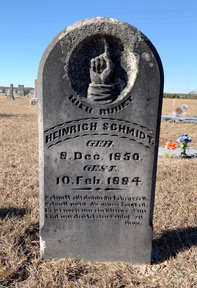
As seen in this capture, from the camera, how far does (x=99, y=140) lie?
88.0 inches

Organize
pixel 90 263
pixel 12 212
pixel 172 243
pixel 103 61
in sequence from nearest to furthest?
pixel 103 61, pixel 90 263, pixel 172 243, pixel 12 212

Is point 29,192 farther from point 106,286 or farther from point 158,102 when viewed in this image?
point 158,102

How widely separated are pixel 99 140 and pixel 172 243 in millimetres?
1449

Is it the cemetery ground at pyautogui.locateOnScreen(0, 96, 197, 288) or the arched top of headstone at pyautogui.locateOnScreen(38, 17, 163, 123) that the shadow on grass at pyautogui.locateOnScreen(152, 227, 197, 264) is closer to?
the cemetery ground at pyautogui.locateOnScreen(0, 96, 197, 288)

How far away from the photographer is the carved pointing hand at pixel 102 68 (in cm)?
210

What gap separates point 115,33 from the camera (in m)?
2.04

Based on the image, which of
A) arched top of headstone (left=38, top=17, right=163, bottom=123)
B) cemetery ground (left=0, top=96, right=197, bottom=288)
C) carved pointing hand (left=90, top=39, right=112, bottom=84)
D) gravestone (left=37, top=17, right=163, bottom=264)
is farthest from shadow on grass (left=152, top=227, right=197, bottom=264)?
carved pointing hand (left=90, top=39, right=112, bottom=84)

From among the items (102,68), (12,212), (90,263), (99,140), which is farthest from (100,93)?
(12,212)

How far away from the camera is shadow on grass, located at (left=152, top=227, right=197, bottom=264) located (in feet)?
8.46

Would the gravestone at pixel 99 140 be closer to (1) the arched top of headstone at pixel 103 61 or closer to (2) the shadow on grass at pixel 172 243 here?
(1) the arched top of headstone at pixel 103 61

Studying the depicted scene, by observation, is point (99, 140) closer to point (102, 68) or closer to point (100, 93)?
point (100, 93)

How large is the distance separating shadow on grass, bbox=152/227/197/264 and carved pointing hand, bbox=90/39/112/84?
1796 millimetres

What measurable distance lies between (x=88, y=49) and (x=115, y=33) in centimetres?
25

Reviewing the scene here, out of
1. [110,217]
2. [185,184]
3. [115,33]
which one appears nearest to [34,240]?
[110,217]
